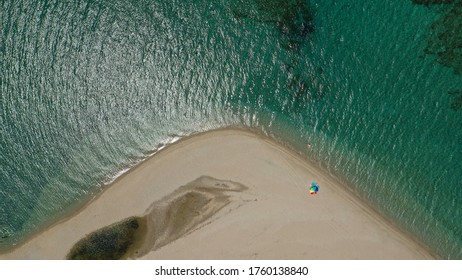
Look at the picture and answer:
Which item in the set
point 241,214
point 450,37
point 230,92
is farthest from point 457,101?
point 241,214

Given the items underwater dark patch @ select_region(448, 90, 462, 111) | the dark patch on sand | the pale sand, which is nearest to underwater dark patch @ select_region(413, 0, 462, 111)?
underwater dark patch @ select_region(448, 90, 462, 111)

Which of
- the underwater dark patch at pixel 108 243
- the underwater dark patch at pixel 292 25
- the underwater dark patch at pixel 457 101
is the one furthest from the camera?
the underwater dark patch at pixel 292 25

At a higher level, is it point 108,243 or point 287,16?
point 287,16

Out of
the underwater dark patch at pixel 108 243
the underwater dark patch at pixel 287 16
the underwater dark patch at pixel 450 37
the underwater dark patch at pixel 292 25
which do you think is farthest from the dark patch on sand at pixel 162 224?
the underwater dark patch at pixel 450 37

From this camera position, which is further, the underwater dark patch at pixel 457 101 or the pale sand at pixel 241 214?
the underwater dark patch at pixel 457 101

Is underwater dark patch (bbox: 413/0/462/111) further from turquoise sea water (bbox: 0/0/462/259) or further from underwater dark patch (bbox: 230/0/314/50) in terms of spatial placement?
underwater dark patch (bbox: 230/0/314/50)

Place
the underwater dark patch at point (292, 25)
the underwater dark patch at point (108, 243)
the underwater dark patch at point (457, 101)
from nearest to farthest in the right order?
the underwater dark patch at point (108, 243)
the underwater dark patch at point (457, 101)
the underwater dark patch at point (292, 25)

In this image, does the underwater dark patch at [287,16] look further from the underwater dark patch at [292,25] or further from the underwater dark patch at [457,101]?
the underwater dark patch at [457,101]

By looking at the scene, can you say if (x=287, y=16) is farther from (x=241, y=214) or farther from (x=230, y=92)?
(x=241, y=214)
